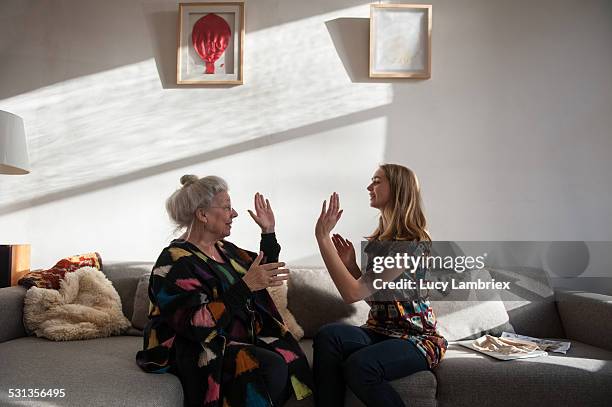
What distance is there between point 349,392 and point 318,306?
54 centimetres

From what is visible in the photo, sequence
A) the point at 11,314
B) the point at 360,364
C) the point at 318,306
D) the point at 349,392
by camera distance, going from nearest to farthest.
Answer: the point at 360,364
the point at 349,392
the point at 11,314
the point at 318,306

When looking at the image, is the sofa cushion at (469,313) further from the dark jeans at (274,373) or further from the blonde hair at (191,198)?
the blonde hair at (191,198)

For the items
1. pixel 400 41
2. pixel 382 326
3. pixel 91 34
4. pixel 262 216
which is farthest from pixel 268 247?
pixel 91 34

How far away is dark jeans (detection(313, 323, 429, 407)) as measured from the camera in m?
1.83

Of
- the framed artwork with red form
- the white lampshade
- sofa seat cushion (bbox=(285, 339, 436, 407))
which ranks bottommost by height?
sofa seat cushion (bbox=(285, 339, 436, 407))

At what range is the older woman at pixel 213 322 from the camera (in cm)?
177

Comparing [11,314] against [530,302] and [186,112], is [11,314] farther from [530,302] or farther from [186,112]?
[530,302]

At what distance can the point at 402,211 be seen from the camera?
212cm

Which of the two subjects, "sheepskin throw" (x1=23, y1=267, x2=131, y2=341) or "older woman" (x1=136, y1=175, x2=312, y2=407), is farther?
"sheepskin throw" (x1=23, y1=267, x2=131, y2=341)

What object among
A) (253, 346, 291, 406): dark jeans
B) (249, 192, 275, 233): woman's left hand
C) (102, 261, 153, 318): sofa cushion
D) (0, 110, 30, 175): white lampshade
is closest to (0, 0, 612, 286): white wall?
(102, 261, 153, 318): sofa cushion

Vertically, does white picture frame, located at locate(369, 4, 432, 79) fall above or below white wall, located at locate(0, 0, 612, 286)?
above

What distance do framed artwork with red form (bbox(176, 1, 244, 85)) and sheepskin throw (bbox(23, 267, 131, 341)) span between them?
1.18m

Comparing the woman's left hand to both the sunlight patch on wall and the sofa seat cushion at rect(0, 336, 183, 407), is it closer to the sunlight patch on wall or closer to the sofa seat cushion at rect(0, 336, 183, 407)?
the sofa seat cushion at rect(0, 336, 183, 407)

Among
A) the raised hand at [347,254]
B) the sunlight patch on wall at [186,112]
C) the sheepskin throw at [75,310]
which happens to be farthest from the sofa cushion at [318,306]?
the sunlight patch on wall at [186,112]
